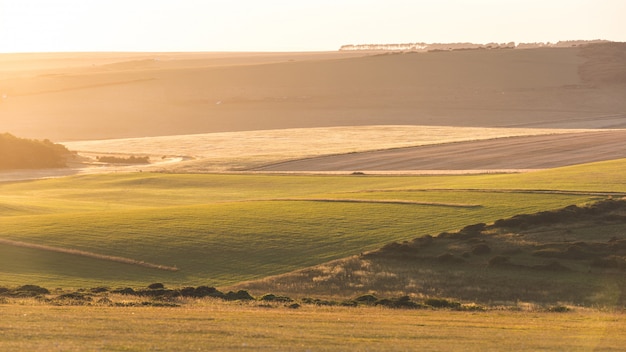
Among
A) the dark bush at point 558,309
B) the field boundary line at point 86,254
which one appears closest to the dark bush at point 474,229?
Result: the dark bush at point 558,309

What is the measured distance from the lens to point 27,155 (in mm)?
74000

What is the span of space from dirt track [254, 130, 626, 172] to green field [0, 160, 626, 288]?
9515mm

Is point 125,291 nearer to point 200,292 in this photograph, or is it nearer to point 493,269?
point 200,292

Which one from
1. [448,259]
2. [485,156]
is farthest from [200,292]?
[485,156]

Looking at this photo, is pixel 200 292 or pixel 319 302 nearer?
pixel 319 302

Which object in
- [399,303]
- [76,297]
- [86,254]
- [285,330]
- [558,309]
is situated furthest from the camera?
[86,254]

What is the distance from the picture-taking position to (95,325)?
1659 centimetres

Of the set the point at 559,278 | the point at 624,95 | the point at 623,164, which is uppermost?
the point at 624,95

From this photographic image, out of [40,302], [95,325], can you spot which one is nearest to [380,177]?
[40,302]

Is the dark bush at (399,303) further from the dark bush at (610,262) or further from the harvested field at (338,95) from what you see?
the harvested field at (338,95)

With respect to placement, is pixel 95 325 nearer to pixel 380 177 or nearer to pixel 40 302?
pixel 40 302

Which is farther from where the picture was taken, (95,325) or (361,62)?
(361,62)

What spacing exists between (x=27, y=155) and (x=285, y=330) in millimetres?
61443

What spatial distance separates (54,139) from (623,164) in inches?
2527
